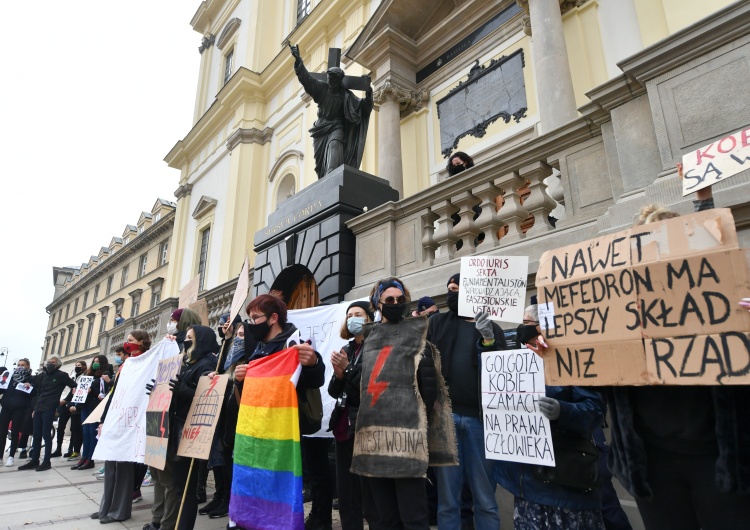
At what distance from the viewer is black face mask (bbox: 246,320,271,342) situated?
334 cm

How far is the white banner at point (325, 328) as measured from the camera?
15.0ft

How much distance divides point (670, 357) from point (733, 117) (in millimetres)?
2242

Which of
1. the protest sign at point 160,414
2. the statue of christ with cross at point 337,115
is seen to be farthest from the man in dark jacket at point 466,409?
the statue of christ with cross at point 337,115

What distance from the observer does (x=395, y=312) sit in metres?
2.76

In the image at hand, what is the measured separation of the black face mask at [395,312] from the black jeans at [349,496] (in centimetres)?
98

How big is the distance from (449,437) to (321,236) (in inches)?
184

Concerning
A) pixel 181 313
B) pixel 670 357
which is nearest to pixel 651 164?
pixel 670 357

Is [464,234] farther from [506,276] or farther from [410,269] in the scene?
[506,276]

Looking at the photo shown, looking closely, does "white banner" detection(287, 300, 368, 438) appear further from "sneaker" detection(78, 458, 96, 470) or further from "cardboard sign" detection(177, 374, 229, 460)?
"sneaker" detection(78, 458, 96, 470)

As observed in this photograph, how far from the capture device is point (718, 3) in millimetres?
6539

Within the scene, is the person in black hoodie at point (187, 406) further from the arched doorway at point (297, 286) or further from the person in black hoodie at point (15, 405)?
the person in black hoodie at point (15, 405)

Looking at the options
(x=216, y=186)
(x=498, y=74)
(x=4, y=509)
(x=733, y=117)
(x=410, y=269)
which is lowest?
(x=4, y=509)

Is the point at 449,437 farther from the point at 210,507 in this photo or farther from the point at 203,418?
the point at 210,507

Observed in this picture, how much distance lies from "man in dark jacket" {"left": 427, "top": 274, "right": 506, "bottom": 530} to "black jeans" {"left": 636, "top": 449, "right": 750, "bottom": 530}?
4.00 feet
